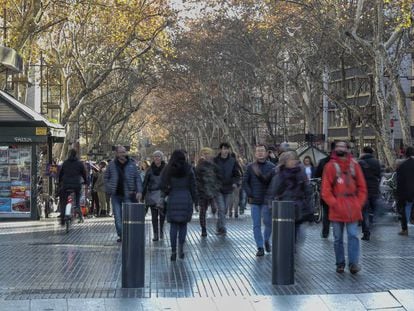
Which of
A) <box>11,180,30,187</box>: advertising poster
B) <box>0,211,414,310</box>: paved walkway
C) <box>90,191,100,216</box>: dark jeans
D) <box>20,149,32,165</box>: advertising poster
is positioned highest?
<box>20,149,32,165</box>: advertising poster

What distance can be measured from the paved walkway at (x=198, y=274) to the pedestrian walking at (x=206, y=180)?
70 cm

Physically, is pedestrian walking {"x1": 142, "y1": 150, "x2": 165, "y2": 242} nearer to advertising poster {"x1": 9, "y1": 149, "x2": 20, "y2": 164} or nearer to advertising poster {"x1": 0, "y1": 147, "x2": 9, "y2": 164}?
advertising poster {"x1": 9, "y1": 149, "x2": 20, "y2": 164}

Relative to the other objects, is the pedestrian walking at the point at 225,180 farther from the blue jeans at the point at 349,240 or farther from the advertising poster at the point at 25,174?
the advertising poster at the point at 25,174

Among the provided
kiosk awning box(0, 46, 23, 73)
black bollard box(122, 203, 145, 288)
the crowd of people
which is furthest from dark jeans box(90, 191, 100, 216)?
black bollard box(122, 203, 145, 288)

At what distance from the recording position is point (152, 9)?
28.0 m

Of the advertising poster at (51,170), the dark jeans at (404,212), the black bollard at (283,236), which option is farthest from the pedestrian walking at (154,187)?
the advertising poster at (51,170)

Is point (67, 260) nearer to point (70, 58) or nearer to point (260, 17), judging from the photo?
point (70, 58)

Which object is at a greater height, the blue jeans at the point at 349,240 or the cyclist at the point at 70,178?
the cyclist at the point at 70,178

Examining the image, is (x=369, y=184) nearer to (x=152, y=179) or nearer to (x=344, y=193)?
(x=152, y=179)

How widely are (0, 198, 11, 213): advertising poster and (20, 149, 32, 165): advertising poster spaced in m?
1.02

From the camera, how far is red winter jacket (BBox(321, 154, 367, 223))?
10266 mm

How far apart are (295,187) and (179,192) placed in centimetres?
181

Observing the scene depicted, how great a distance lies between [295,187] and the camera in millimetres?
11078

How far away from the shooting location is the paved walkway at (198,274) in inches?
344
